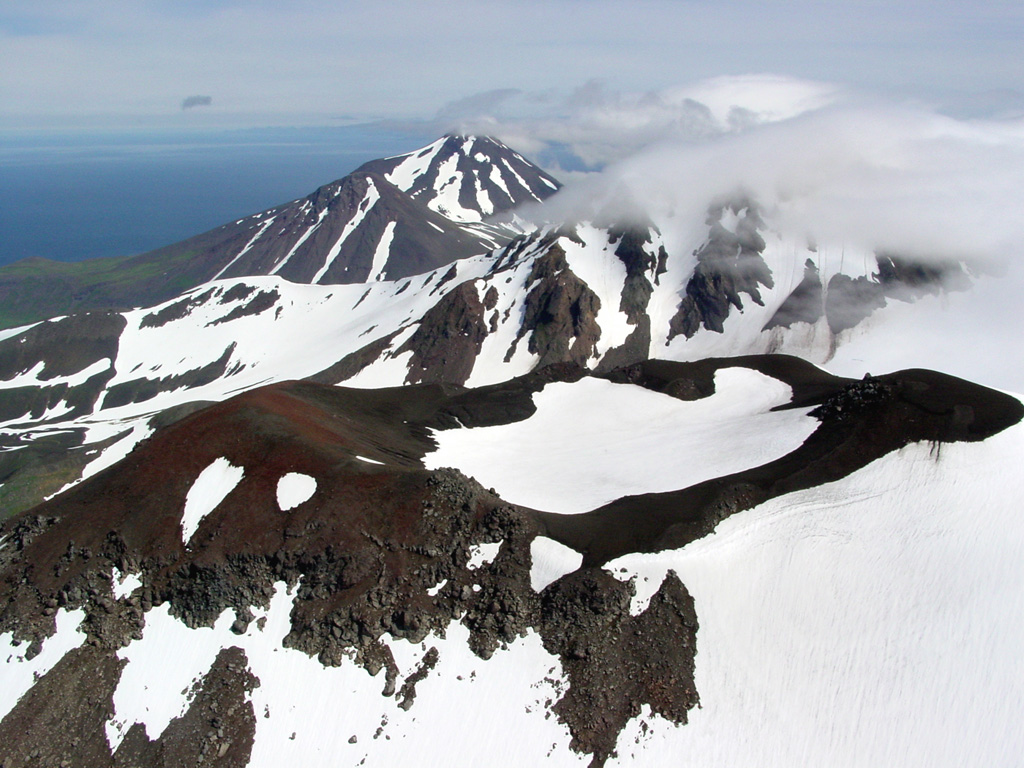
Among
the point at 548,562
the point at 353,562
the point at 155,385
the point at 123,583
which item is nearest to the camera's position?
the point at 353,562

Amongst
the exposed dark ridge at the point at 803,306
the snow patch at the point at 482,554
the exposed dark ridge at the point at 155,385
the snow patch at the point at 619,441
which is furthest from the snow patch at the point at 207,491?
the exposed dark ridge at the point at 155,385

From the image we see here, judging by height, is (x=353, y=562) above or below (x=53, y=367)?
above

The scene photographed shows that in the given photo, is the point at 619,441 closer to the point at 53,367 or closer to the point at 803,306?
the point at 803,306

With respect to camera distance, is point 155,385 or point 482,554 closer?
→ point 482,554

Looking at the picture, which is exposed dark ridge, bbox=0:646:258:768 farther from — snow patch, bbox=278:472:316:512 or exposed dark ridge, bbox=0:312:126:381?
exposed dark ridge, bbox=0:312:126:381

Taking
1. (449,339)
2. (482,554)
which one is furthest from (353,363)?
(482,554)

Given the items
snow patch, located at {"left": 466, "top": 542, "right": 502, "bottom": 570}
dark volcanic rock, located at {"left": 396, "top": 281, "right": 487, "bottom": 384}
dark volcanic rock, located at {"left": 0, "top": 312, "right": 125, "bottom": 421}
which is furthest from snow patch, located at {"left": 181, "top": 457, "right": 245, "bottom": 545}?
dark volcanic rock, located at {"left": 0, "top": 312, "right": 125, "bottom": 421}

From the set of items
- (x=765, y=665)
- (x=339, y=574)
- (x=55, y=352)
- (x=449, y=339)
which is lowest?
(x=55, y=352)
